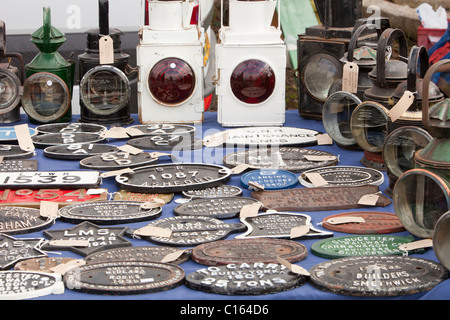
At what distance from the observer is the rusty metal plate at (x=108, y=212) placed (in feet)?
8.48

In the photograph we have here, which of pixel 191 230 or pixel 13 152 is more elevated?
pixel 13 152

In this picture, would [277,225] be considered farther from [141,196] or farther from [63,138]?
[63,138]

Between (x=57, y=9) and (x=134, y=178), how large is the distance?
2409mm

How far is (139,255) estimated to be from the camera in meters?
2.29

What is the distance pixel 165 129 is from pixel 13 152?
0.78 metres

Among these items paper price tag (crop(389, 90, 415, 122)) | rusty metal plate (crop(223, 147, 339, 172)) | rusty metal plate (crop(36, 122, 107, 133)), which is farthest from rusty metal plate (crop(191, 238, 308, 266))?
rusty metal plate (crop(36, 122, 107, 133))

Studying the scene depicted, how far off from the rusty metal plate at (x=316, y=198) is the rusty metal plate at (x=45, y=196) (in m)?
0.63

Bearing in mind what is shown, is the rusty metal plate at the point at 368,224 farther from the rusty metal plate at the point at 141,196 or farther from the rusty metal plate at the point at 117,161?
the rusty metal plate at the point at 117,161

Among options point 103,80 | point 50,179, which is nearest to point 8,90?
point 103,80

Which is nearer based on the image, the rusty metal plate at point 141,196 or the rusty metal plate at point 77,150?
the rusty metal plate at point 141,196

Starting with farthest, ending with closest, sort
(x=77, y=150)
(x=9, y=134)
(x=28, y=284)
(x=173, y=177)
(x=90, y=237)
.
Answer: (x=9, y=134) < (x=77, y=150) < (x=173, y=177) < (x=90, y=237) < (x=28, y=284)

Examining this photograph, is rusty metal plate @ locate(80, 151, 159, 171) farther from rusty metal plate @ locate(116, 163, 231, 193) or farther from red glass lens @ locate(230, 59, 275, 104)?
red glass lens @ locate(230, 59, 275, 104)

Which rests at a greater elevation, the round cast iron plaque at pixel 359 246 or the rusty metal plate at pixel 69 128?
the rusty metal plate at pixel 69 128

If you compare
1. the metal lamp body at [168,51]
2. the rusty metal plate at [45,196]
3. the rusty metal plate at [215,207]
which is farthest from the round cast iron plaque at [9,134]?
the rusty metal plate at [215,207]
